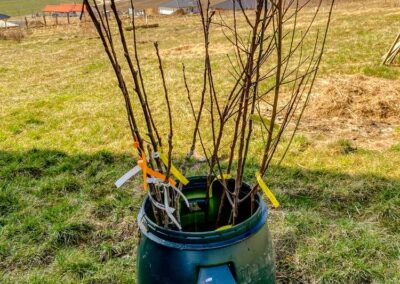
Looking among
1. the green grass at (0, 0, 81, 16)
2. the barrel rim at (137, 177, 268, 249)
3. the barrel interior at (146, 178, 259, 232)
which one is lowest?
the green grass at (0, 0, 81, 16)

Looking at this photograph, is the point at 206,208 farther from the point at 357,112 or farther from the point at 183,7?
the point at 183,7

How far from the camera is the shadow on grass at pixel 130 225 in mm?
2652

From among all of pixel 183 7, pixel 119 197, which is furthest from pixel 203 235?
pixel 183 7

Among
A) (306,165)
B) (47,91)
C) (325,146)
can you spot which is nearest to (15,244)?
(306,165)

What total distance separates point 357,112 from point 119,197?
300cm

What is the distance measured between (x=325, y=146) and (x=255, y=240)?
298 cm

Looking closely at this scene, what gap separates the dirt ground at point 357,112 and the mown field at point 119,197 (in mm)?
102

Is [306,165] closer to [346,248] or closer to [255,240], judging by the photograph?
[346,248]

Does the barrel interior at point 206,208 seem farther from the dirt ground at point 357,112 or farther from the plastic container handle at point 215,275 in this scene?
the dirt ground at point 357,112

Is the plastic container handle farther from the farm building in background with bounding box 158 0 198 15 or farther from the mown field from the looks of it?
the mown field

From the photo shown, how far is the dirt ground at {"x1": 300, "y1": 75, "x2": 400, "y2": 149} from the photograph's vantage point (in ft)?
14.7

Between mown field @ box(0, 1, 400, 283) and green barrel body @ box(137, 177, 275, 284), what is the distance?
120cm

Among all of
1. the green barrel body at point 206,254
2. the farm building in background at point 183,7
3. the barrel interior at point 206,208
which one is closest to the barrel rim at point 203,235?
the green barrel body at point 206,254

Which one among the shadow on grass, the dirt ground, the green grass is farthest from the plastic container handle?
the green grass
